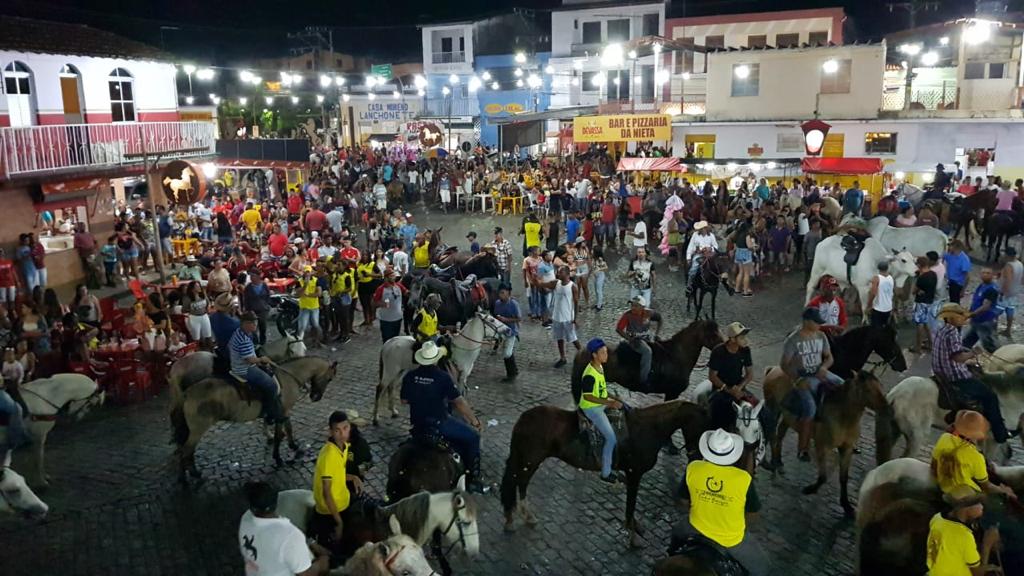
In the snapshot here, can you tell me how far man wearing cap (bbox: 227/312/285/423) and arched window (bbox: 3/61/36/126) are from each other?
1493 cm

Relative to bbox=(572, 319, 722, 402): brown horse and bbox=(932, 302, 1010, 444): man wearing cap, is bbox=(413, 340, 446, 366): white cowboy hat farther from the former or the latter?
bbox=(932, 302, 1010, 444): man wearing cap

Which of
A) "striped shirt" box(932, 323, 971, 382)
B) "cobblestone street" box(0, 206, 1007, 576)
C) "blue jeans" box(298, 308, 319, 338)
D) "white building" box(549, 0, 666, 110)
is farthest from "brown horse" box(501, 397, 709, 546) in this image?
"white building" box(549, 0, 666, 110)

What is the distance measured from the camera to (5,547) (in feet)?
25.9

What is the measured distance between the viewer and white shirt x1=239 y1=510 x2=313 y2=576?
17.2ft

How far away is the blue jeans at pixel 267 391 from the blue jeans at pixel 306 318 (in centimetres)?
465

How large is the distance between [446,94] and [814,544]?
4275cm

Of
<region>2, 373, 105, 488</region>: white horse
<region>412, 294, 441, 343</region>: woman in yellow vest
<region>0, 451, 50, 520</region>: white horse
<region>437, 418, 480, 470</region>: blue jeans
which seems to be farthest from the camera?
<region>412, 294, 441, 343</region>: woman in yellow vest

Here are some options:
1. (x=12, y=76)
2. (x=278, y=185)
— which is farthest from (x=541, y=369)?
(x=278, y=185)

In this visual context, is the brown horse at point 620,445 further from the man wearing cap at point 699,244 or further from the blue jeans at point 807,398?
the man wearing cap at point 699,244

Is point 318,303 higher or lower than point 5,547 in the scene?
higher

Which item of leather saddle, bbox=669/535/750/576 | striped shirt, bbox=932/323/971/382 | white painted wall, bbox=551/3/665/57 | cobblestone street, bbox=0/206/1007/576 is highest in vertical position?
white painted wall, bbox=551/3/665/57

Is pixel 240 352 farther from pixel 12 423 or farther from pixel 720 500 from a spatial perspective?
pixel 720 500

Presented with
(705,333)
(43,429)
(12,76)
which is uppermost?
(12,76)

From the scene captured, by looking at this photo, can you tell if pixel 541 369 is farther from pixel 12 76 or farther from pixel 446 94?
pixel 446 94
